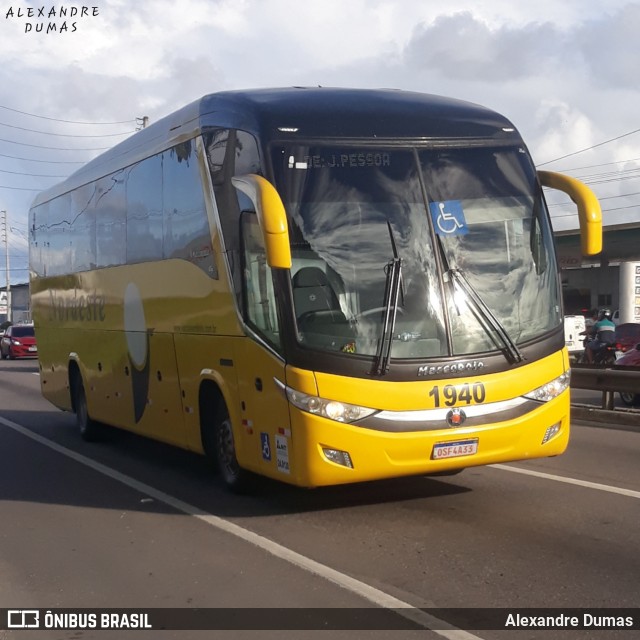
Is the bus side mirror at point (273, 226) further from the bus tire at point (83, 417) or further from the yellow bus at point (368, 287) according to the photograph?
the bus tire at point (83, 417)

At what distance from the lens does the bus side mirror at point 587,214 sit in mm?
8953

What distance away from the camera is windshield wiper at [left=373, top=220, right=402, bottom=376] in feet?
26.5

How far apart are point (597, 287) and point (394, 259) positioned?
69416 millimetres

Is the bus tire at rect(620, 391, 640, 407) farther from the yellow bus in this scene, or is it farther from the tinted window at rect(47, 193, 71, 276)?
the tinted window at rect(47, 193, 71, 276)

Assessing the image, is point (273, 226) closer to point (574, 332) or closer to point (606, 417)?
point (606, 417)

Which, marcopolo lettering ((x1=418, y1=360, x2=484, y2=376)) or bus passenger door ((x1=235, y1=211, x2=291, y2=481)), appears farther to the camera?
bus passenger door ((x1=235, y1=211, x2=291, y2=481))

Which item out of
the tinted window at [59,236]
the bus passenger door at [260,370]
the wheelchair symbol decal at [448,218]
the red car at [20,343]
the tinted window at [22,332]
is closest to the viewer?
the bus passenger door at [260,370]

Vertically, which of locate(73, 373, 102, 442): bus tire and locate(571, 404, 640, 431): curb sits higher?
locate(73, 373, 102, 442): bus tire

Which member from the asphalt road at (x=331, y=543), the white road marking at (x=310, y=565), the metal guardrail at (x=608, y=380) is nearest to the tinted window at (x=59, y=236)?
the asphalt road at (x=331, y=543)

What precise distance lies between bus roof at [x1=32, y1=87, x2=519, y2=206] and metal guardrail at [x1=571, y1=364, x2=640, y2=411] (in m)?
6.52

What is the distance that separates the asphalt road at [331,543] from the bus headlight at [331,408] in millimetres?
924

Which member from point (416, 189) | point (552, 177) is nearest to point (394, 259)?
point (416, 189)

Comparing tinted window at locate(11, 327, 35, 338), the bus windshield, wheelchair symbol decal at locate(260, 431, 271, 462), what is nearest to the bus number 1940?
the bus windshield

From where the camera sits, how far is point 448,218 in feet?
28.1
